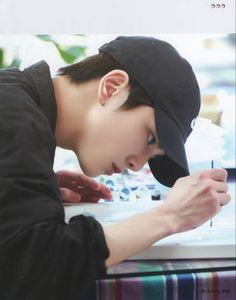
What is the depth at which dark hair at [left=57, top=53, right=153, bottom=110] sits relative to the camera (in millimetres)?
672

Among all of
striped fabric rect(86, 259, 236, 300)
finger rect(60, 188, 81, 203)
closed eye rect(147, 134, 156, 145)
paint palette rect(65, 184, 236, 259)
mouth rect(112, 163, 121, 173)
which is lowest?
striped fabric rect(86, 259, 236, 300)

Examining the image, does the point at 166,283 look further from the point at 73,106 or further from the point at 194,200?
the point at 73,106

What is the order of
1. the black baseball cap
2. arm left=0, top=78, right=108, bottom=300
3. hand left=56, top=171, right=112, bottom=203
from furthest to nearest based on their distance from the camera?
hand left=56, top=171, right=112, bottom=203
the black baseball cap
arm left=0, top=78, right=108, bottom=300

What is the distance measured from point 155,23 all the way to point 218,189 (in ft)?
1.03

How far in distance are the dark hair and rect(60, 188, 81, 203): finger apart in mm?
195

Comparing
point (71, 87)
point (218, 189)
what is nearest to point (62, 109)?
point (71, 87)

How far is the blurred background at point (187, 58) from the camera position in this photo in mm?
755

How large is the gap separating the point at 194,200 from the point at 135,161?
0.39 ft

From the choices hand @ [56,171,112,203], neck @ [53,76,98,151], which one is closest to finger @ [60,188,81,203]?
hand @ [56,171,112,203]

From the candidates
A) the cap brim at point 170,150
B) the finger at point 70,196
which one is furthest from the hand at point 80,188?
the cap brim at point 170,150

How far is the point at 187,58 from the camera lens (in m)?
0.77

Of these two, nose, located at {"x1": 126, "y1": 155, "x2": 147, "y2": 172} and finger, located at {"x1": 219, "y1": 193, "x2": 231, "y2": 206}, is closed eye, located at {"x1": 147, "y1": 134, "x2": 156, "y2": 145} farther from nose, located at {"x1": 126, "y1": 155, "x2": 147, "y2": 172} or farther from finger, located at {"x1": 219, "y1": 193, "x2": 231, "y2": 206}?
finger, located at {"x1": 219, "y1": 193, "x2": 231, "y2": 206}

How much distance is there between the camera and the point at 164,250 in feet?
2.48

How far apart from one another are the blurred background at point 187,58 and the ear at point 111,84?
83 millimetres
